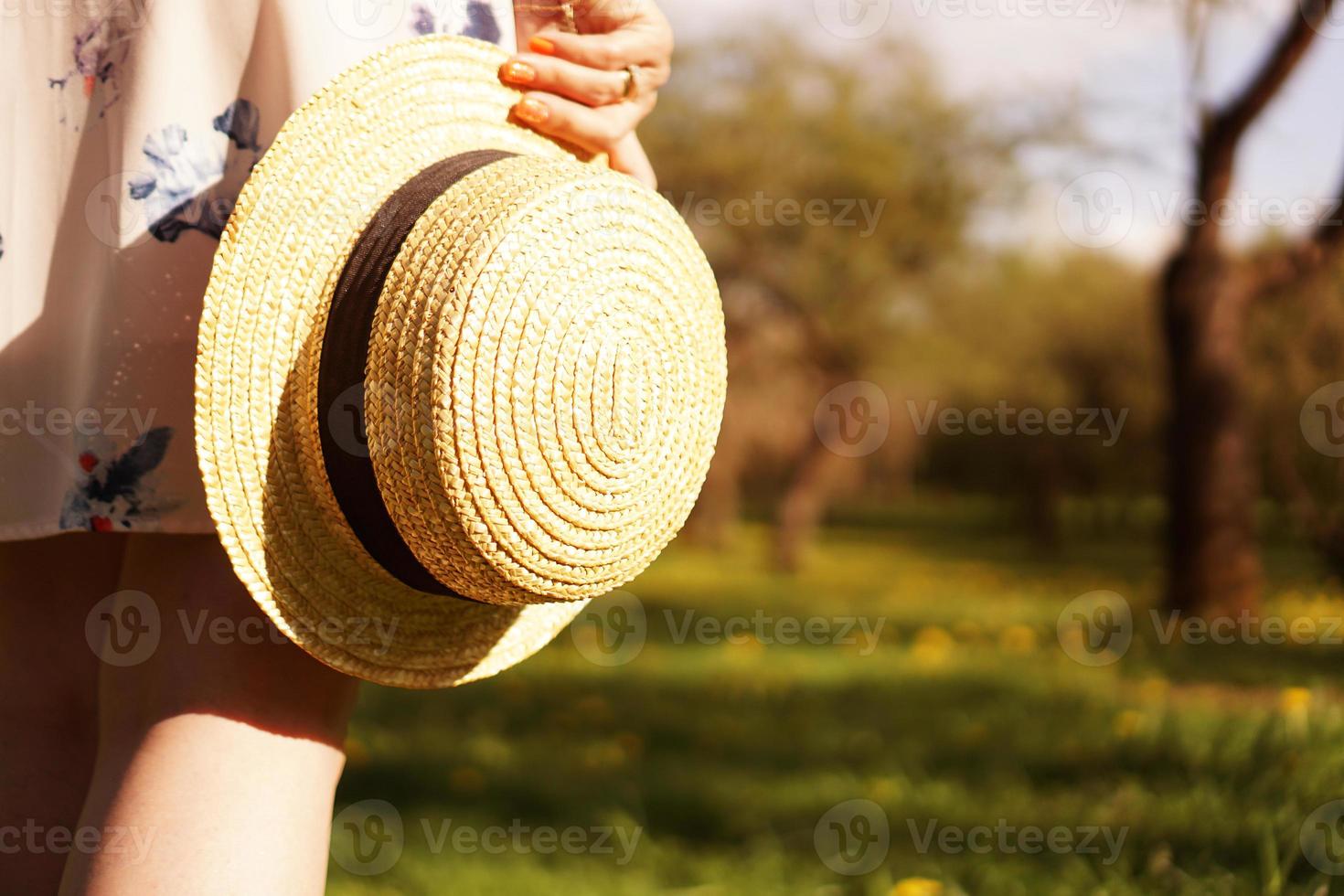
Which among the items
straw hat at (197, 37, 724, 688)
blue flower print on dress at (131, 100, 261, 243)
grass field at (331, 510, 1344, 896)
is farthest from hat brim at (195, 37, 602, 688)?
grass field at (331, 510, 1344, 896)

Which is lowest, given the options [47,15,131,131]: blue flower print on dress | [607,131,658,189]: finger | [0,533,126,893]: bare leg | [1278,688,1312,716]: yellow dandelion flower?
[1278,688,1312,716]: yellow dandelion flower

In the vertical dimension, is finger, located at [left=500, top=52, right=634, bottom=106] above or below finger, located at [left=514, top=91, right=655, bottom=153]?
above

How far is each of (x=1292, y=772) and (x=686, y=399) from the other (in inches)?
86.1

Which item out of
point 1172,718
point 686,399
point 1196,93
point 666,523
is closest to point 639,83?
point 686,399

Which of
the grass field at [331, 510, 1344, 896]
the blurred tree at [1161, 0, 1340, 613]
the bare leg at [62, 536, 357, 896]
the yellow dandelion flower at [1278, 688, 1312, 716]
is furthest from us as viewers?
the blurred tree at [1161, 0, 1340, 613]

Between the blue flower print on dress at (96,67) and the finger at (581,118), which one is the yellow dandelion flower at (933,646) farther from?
the blue flower print on dress at (96,67)

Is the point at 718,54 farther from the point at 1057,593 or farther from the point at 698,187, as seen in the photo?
the point at 1057,593

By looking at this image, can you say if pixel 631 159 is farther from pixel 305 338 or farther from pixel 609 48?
pixel 305 338

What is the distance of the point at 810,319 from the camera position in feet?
49.2

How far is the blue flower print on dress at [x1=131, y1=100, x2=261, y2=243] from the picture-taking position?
1.46m

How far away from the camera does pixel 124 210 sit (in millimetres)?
1458

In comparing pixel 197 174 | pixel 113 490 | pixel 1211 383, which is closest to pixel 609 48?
pixel 197 174

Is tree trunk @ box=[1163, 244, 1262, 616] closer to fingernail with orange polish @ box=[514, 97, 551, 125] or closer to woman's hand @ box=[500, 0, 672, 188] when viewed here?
woman's hand @ box=[500, 0, 672, 188]

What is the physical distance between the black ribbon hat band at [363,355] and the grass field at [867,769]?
4.89 ft
